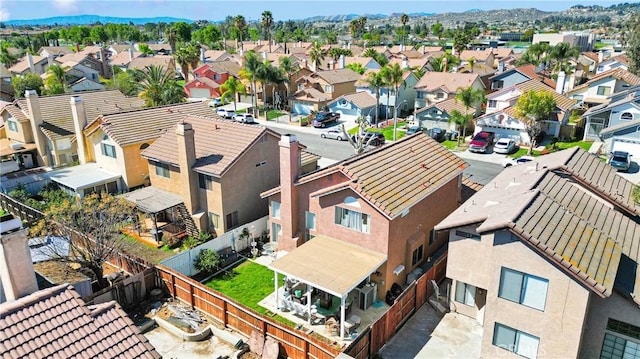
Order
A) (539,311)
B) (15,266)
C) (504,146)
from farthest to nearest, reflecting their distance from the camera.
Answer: (504,146)
(539,311)
(15,266)

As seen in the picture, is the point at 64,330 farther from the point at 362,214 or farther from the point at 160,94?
the point at 160,94

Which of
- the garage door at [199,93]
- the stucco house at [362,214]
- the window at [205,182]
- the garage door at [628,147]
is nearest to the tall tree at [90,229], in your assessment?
the window at [205,182]

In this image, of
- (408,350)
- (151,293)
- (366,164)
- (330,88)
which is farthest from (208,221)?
(330,88)

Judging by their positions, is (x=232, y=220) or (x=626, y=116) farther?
(x=626, y=116)

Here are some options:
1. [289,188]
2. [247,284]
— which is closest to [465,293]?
[289,188]

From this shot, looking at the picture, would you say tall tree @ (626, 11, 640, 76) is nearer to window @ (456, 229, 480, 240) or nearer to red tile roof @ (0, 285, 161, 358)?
window @ (456, 229, 480, 240)

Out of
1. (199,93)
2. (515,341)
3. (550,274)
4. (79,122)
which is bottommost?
(515,341)

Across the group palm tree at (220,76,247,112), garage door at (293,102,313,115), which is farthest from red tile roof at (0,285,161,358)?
palm tree at (220,76,247,112)
